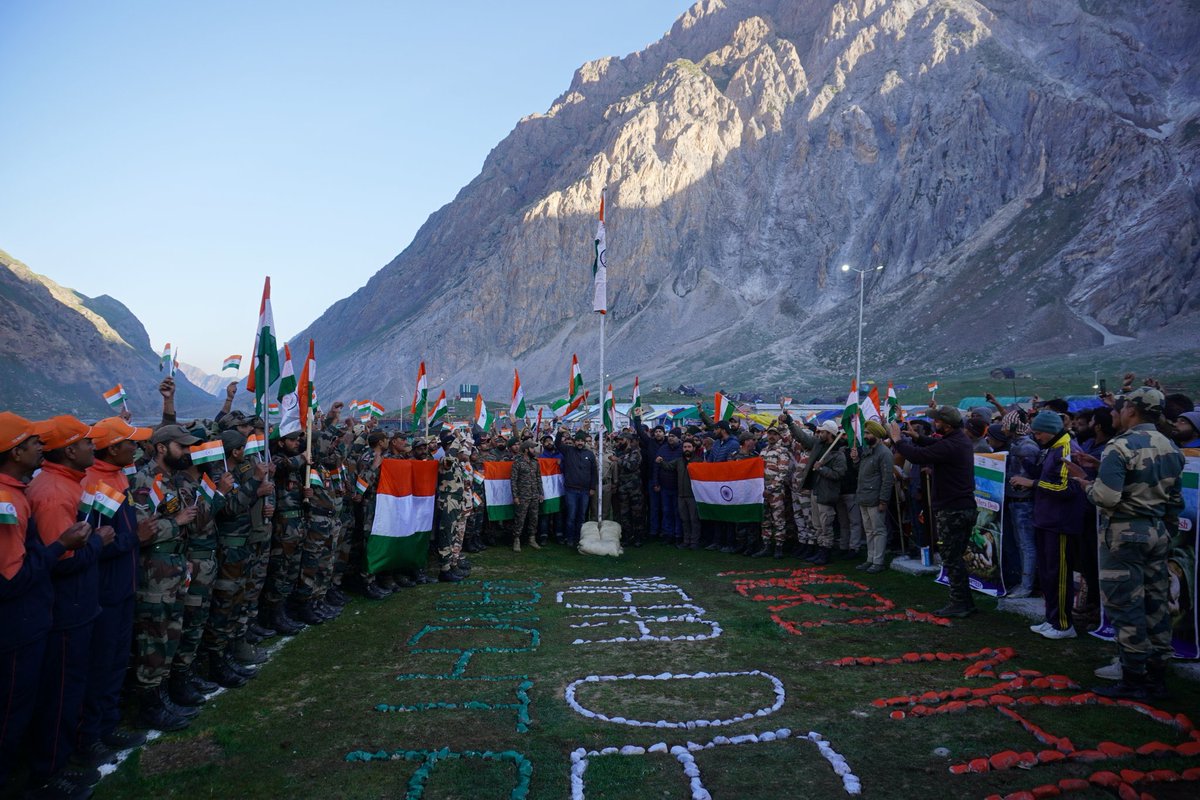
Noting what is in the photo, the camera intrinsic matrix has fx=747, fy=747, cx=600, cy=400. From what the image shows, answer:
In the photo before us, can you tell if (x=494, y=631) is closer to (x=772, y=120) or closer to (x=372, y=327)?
(x=772, y=120)

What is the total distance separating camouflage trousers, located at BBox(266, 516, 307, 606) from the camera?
776cm

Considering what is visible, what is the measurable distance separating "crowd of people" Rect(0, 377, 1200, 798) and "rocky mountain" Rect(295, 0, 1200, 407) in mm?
56222

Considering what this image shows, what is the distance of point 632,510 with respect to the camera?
14.9 meters

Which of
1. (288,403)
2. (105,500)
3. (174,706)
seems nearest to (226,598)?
(174,706)

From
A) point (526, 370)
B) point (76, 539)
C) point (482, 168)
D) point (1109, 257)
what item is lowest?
point (76, 539)

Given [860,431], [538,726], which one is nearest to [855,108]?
[860,431]

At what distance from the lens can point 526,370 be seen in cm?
9225

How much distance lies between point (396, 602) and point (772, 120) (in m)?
97.4

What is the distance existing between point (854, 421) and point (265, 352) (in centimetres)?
793

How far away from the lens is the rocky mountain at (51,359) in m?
104

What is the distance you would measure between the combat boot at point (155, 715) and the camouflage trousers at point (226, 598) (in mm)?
829

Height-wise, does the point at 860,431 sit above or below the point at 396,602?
above

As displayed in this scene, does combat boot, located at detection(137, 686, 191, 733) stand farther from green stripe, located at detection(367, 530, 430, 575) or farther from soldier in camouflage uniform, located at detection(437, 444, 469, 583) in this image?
soldier in camouflage uniform, located at detection(437, 444, 469, 583)

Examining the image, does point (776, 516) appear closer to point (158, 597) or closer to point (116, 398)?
point (158, 597)
